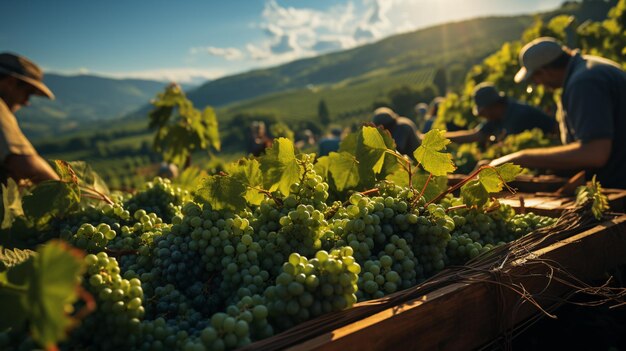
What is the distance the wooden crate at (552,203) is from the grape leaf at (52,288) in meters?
2.06

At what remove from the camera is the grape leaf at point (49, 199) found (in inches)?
73.2

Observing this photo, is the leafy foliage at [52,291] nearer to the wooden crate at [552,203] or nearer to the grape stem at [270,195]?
the grape stem at [270,195]

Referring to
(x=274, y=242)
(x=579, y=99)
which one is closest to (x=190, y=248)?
(x=274, y=242)

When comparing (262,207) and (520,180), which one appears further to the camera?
(520,180)

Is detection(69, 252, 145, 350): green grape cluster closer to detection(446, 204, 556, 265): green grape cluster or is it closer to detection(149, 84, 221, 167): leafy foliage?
detection(446, 204, 556, 265): green grape cluster

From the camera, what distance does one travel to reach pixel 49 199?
6.16ft

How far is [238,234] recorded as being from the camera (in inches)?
62.3

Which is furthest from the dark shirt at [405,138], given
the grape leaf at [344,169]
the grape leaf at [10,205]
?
the grape leaf at [10,205]

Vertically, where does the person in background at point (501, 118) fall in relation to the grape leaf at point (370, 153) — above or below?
below

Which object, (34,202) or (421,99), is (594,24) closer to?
(34,202)

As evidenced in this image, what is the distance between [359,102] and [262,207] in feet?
382

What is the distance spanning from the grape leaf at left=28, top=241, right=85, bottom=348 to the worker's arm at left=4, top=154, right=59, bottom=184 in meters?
2.69

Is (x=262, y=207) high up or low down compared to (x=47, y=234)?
up

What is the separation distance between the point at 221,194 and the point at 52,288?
2.96 feet
